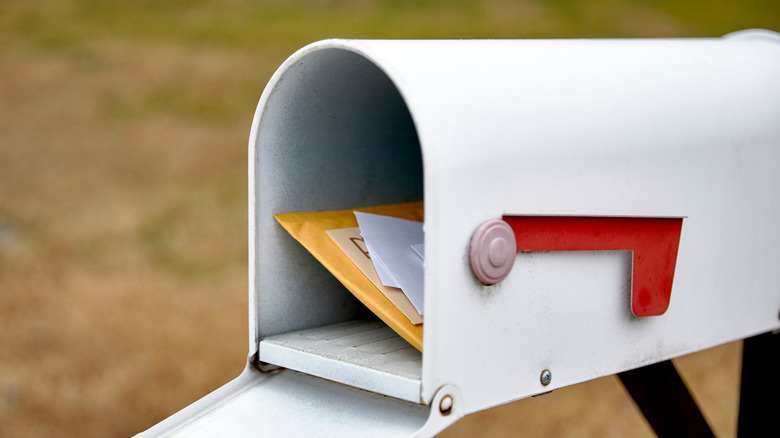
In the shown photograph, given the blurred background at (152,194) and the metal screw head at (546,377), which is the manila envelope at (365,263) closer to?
the metal screw head at (546,377)

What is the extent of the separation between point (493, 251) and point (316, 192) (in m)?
0.42

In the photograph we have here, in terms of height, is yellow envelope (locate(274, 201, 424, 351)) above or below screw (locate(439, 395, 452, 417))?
above

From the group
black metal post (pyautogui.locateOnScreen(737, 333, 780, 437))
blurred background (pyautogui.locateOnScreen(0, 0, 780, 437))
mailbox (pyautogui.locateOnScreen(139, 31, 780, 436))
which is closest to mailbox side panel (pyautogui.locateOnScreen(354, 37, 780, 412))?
mailbox (pyautogui.locateOnScreen(139, 31, 780, 436))

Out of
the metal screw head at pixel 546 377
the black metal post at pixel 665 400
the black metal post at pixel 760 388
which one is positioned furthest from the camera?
the black metal post at pixel 760 388

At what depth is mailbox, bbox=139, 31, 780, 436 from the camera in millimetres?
989

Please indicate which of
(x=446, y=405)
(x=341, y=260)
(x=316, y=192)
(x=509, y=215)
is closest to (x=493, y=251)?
(x=509, y=215)

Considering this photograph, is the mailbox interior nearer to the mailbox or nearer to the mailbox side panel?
the mailbox

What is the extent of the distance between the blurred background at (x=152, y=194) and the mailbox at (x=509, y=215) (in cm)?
239

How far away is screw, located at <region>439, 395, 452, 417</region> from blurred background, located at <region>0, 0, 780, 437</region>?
2683 millimetres

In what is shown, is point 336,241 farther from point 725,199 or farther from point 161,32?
point 161,32

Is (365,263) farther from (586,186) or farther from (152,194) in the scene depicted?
(152,194)

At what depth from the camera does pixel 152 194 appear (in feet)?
19.1

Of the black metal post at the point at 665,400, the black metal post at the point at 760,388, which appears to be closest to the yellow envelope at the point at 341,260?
the black metal post at the point at 665,400

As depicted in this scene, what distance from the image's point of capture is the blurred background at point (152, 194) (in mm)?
3750
